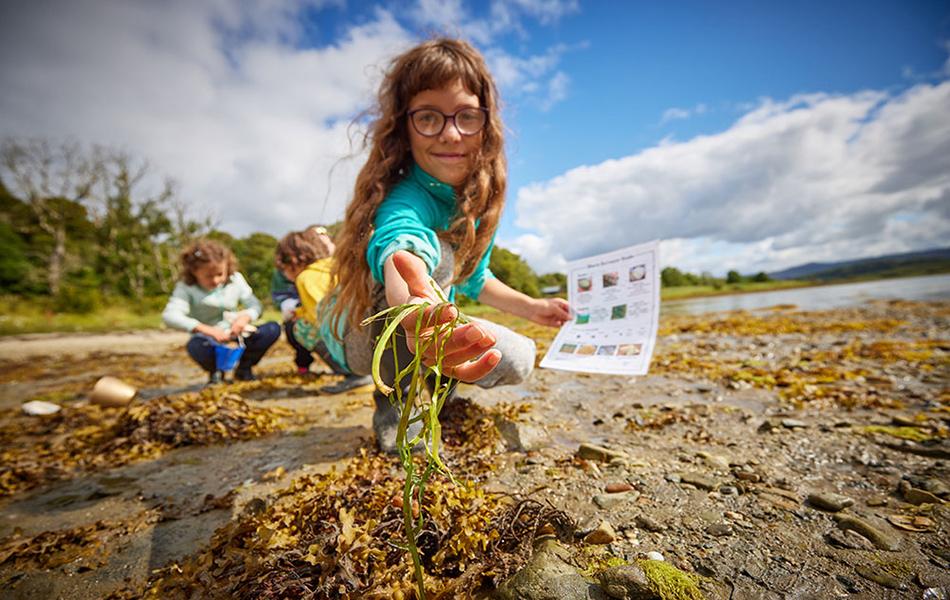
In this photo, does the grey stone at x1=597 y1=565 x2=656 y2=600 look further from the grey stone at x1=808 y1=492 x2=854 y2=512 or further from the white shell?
the white shell

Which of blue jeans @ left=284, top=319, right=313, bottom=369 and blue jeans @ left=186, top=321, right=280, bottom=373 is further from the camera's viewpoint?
blue jeans @ left=284, top=319, right=313, bottom=369

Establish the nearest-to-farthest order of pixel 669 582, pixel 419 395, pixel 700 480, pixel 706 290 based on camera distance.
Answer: pixel 419 395
pixel 669 582
pixel 700 480
pixel 706 290

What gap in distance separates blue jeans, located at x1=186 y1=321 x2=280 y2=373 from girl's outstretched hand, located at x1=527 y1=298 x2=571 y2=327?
421 centimetres

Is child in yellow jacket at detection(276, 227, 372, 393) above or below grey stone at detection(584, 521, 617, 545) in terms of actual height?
above

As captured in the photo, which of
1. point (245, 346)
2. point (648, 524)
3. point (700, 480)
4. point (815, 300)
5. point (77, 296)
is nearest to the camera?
point (648, 524)

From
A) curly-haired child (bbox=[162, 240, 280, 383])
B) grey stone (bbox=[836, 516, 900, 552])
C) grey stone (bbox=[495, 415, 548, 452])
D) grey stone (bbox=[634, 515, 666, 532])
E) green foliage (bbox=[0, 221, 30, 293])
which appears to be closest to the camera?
grey stone (bbox=[836, 516, 900, 552])

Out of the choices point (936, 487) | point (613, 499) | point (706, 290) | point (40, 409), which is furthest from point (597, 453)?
point (706, 290)

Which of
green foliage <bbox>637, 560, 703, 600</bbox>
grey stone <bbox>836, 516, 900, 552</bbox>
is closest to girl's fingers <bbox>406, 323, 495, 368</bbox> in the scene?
green foliage <bbox>637, 560, 703, 600</bbox>

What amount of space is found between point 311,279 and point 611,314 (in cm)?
315

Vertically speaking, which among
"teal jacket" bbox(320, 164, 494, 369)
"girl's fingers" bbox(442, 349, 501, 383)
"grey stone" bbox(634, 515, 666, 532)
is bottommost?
"grey stone" bbox(634, 515, 666, 532)

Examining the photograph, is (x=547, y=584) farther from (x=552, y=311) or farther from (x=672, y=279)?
(x=672, y=279)

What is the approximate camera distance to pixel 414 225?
5.78 ft

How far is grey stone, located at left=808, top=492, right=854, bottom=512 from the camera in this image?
68.0 inches

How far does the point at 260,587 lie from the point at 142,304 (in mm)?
33315
